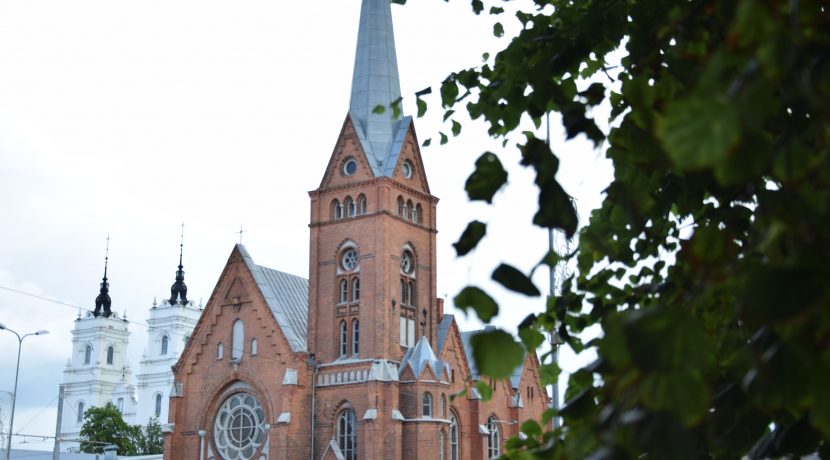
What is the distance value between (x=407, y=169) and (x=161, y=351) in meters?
74.3

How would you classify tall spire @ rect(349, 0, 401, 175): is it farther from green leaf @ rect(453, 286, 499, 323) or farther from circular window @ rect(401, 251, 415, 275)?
green leaf @ rect(453, 286, 499, 323)

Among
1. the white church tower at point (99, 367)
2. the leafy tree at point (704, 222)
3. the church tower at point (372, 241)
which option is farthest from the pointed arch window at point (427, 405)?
the white church tower at point (99, 367)

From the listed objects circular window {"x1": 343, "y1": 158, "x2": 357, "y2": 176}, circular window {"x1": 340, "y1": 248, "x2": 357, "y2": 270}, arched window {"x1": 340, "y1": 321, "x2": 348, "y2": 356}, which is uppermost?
circular window {"x1": 343, "y1": 158, "x2": 357, "y2": 176}

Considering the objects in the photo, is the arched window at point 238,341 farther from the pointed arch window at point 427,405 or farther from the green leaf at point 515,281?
the green leaf at point 515,281

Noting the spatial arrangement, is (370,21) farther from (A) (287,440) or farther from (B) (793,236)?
(B) (793,236)

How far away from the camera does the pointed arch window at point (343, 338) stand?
129 ft

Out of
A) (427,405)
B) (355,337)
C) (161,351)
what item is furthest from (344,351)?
(161,351)

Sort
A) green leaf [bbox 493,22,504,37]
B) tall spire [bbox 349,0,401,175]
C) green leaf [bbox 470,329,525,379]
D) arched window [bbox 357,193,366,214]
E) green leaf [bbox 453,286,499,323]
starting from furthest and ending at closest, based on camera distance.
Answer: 1. tall spire [bbox 349,0,401,175]
2. arched window [bbox 357,193,366,214]
3. green leaf [bbox 493,22,504,37]
4. green leaf [bbox 453,286,499,323]
5. green leaf [bbox 470,329,525,379]

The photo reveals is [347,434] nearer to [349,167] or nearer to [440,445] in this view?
[440,445]

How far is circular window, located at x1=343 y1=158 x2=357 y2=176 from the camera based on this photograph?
134 ft

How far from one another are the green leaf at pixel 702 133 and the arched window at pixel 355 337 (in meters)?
37.5

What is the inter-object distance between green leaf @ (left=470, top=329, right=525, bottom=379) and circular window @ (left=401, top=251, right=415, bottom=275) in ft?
124

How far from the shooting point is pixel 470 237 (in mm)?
3086

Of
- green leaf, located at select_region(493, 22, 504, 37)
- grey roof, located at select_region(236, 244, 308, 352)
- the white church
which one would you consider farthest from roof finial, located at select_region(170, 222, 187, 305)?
green leaf, located at select_region(493, 22, 504, 37)
